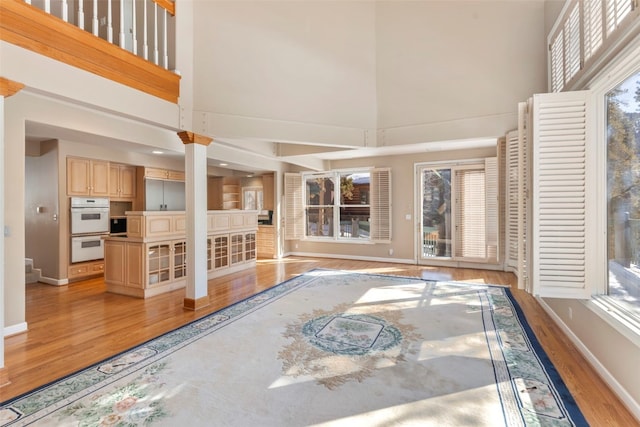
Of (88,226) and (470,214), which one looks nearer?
(88,226)

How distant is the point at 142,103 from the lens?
3393 millimetres

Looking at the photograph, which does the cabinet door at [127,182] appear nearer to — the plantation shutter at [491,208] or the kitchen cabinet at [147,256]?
the kitchen cabinet at [147,256]

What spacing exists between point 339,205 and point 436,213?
246cm

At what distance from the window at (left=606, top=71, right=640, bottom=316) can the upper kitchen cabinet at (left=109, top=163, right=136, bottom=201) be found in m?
7.57

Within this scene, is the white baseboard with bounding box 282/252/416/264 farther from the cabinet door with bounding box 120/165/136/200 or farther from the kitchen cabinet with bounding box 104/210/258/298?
the cabinet door with bounding box 120/165/136/200

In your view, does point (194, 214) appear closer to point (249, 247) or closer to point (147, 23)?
point (147, 23)

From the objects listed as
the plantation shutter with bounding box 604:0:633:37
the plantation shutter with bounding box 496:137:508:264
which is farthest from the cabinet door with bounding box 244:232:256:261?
the plantation shutter with bounding box 604:0:633:37

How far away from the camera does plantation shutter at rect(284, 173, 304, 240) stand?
27.6ft

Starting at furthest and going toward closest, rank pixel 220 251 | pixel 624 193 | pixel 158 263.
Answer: pixel 220 251 < pixel 158 263 < pixel 624 193

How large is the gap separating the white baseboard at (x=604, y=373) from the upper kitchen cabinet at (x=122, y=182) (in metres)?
7.61

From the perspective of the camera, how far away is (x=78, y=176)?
18.2ft

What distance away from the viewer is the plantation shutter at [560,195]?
103 inches

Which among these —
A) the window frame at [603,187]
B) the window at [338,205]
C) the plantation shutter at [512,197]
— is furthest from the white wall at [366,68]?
the window at [338,205]

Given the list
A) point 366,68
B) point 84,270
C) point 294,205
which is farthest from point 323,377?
point 294,205
